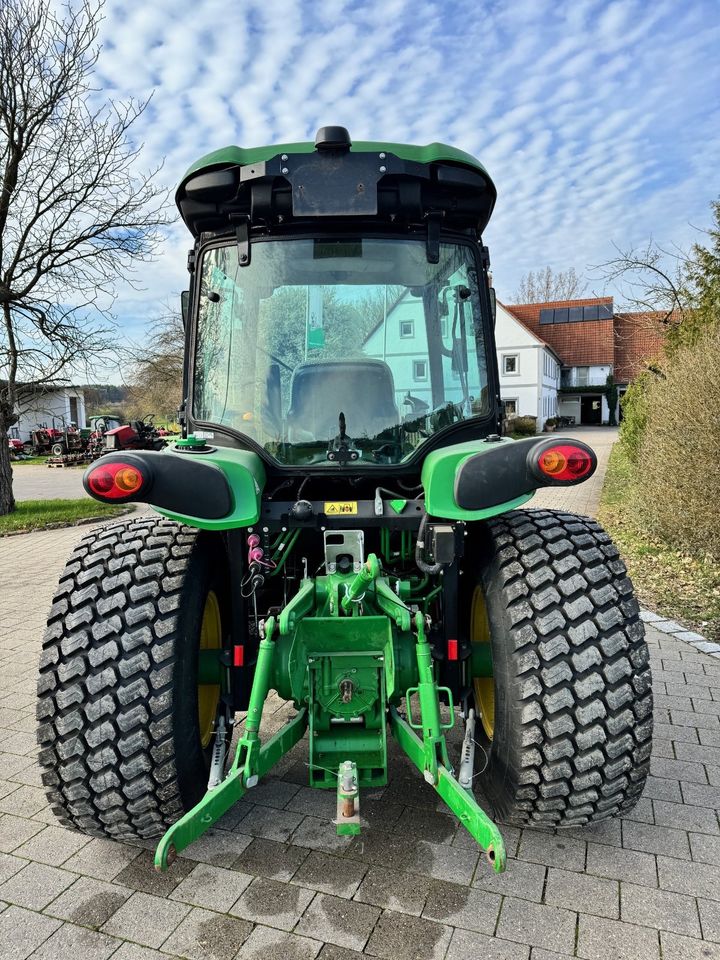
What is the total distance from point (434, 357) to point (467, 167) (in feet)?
2.51

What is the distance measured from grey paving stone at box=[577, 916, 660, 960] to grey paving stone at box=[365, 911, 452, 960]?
419 millimetres

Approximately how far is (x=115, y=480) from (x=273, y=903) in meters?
1.49

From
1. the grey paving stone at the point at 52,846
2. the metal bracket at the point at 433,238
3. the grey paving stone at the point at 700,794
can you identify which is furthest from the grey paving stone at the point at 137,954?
the metal bracket at the point at 433,238

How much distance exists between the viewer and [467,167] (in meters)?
2.79

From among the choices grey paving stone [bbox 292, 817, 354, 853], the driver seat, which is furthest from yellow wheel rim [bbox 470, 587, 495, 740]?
the driver seat

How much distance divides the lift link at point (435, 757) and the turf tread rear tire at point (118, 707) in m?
0.81

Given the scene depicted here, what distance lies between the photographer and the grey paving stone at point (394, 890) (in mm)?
2277

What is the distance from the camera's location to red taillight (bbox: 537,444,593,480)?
7.43 feet

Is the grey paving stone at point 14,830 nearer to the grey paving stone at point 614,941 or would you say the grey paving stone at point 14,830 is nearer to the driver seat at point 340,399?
the driver seat at point 340,399

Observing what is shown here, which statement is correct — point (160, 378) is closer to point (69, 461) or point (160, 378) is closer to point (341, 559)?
point (69, 461)

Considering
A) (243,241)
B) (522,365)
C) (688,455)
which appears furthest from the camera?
(522,365)

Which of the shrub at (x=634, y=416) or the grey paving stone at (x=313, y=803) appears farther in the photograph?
the shrub at (x=634, y=416)

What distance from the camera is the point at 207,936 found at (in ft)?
7.11

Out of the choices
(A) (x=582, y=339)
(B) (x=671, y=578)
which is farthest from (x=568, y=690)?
(A) (x=582, y=339)
